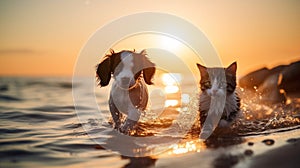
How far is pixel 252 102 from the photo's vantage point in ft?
29.2

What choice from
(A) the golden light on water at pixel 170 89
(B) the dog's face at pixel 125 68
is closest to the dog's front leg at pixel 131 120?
(B) the dog's face at pixel 125 68

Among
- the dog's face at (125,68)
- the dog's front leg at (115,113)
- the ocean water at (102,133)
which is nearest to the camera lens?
the ocean water at (102,133)

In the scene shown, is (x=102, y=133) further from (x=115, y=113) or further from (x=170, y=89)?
(x=170, y=89)

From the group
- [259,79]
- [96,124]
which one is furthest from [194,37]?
[259,79]

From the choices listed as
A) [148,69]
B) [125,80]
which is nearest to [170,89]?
[148,69]

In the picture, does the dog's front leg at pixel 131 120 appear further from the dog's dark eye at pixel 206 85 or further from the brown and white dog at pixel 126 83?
the dog's dark eye at pixel 206 85

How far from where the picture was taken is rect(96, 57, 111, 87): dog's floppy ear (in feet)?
22.8

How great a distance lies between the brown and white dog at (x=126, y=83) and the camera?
6.51 meters

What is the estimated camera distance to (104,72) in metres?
7.06

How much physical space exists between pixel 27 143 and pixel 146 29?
9.11 ft

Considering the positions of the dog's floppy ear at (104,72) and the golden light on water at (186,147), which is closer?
the golden light on water at (186,147)

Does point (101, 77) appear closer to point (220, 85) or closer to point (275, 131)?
point (220, 85)

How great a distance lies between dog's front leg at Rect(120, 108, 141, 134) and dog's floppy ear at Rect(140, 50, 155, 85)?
80 centimetres

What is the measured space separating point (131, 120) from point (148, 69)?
111 cm
